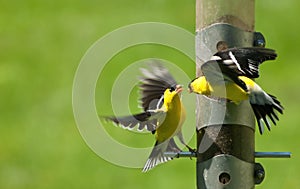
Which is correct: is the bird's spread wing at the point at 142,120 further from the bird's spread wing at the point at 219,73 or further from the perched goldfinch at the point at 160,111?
the bird's spread wing at the point at 219,73

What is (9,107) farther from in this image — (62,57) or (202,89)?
(202,89)

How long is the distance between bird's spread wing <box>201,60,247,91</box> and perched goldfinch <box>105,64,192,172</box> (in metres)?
0.23

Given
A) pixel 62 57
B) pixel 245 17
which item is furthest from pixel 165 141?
pixel 62 57

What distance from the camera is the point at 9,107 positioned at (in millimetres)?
8266

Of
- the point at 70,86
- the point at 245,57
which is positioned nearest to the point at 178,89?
the point at 245,57

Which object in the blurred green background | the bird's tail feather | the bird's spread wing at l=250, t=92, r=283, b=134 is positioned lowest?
the bird's tail feather

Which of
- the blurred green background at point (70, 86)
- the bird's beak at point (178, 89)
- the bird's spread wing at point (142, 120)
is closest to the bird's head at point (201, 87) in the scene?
the bird's beak at point (178, 89)

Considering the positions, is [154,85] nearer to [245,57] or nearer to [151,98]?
[151,98]

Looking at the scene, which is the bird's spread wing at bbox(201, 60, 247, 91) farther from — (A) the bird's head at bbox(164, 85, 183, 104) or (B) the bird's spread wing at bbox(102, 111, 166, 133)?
(B) the bird's spread wing at bbox(102, 111, 166, 133)

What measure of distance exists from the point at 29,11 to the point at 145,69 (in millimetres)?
6207

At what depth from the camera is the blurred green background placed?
7.27 metres

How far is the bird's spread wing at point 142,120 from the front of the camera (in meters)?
3.65

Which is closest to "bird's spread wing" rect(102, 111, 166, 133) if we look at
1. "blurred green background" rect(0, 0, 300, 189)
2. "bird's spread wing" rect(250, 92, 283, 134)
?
"bird's spread wing" rect(250, 92, 283, 134)

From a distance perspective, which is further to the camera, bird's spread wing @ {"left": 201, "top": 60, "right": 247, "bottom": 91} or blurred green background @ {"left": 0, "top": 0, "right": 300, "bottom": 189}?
blurred green background @ {"left": 0, "top": 0, "right": 300, "bottom": 189}
